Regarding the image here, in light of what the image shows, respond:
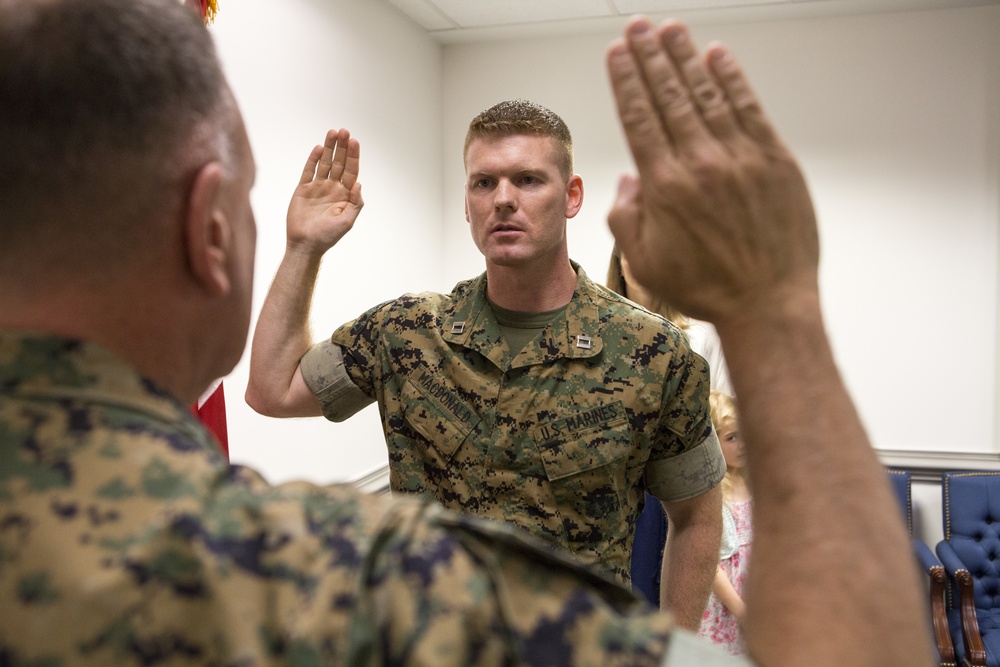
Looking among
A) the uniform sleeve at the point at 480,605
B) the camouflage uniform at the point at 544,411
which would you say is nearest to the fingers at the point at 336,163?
the camouflage uniform at the point at 544,411

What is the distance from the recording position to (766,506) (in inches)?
22.0

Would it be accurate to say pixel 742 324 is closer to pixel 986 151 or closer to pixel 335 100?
pixel 335 100

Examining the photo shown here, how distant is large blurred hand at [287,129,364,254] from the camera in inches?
60.8

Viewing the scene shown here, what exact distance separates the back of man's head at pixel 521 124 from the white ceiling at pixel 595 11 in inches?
93.2

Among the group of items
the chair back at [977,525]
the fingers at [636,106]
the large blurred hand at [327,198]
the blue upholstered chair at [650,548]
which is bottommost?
the chair back at [977,525]

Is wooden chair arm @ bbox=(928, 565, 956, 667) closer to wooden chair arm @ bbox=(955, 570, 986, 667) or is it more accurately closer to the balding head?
wooden chair arm @ bbox=(955, 570, 986, 667)

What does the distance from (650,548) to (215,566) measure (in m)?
2.15

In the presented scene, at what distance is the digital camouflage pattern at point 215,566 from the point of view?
0.47 metres

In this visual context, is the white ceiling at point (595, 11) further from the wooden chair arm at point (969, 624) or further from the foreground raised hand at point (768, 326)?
the foreground raised hand at point (768, 326)

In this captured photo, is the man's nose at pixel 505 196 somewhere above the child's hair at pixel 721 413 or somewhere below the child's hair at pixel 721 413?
above

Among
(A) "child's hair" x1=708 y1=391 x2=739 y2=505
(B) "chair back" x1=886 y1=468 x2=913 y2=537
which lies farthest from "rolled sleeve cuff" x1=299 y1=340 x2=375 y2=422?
(B) "chair back" x1=886 y1=468 x2=913 y2=537

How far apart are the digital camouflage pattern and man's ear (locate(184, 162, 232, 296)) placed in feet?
0.28

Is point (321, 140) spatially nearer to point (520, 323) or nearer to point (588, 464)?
point (520, 323)

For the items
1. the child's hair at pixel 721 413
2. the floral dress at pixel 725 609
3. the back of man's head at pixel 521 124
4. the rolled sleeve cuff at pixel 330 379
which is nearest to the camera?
the rolled sleeve cuff at pixel 330 379
